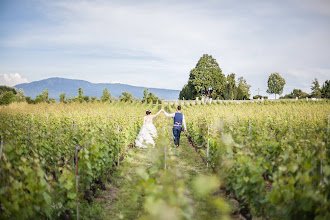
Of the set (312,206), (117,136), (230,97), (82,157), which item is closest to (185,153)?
(117,136)

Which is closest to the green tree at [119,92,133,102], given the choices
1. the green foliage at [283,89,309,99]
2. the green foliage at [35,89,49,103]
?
the green foliage at [35,89,49,103]

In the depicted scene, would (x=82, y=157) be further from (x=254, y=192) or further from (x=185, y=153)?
(x=185, y=153)

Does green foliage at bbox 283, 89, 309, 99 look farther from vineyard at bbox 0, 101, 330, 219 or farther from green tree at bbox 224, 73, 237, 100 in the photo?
vineyard at bbox 0, 101, 330, 219

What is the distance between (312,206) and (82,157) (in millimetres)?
3603

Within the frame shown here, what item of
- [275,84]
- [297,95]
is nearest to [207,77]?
[297,95]

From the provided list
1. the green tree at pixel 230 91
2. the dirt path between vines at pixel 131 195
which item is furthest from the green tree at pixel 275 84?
the dirt path between vines at pixel 131 195

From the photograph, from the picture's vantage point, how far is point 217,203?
2.11 meters

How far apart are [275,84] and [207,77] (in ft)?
149

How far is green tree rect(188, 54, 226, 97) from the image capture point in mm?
51272

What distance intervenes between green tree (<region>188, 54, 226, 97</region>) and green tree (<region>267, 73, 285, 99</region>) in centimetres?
4102

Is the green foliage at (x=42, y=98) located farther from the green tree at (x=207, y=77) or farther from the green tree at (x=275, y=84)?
the green tree at (x=275, y=84)

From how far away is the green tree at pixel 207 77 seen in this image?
51272mm

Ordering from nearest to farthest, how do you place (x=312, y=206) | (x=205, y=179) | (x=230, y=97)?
(x=205, y=179) → (x=312, y=206) → (x=230, y=97)

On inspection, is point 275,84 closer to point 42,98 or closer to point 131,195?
point 42,98
